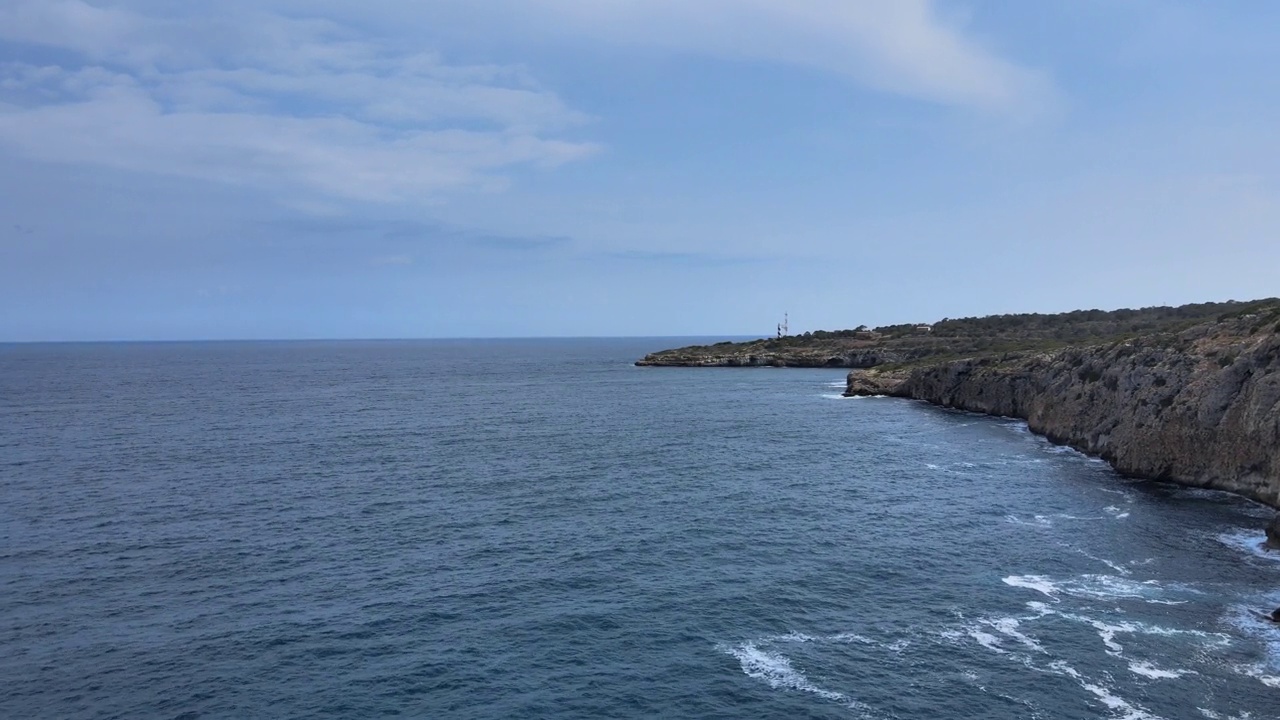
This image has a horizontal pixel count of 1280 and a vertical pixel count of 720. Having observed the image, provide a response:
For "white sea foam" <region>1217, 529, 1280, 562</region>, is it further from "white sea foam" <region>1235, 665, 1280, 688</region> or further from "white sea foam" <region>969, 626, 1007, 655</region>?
"white sea foam" <region>969, 626, 1007, 655</region>

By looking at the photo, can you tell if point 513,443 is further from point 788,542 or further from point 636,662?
point 636,662

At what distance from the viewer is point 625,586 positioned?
168ft

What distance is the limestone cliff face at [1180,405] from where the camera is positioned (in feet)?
228

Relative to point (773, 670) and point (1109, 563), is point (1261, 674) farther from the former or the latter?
point (773, 670)

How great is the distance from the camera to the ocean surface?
3800cm

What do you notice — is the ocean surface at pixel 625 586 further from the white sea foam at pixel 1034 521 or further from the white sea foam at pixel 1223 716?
the white sea foam at pixel 1034 521

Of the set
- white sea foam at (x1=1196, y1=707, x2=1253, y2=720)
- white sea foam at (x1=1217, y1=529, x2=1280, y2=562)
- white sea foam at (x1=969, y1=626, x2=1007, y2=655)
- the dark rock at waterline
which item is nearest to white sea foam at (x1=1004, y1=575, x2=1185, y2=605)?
white sea foam at (x1=969, y1=626, x2=1007, y2=655)

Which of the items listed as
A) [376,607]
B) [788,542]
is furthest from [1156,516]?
[376,607]

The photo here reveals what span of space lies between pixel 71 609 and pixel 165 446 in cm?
6041

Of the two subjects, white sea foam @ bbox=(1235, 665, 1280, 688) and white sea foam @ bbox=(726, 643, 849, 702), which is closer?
white sea foam @ bbox=(1235, 665, 1280, 688)

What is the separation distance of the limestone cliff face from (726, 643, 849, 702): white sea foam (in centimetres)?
4906

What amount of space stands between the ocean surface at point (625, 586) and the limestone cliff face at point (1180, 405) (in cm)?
449

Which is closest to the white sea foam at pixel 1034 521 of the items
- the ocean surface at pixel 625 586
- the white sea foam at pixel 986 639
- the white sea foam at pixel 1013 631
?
the ocean surface at pixel 625 586

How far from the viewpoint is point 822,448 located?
329ft
